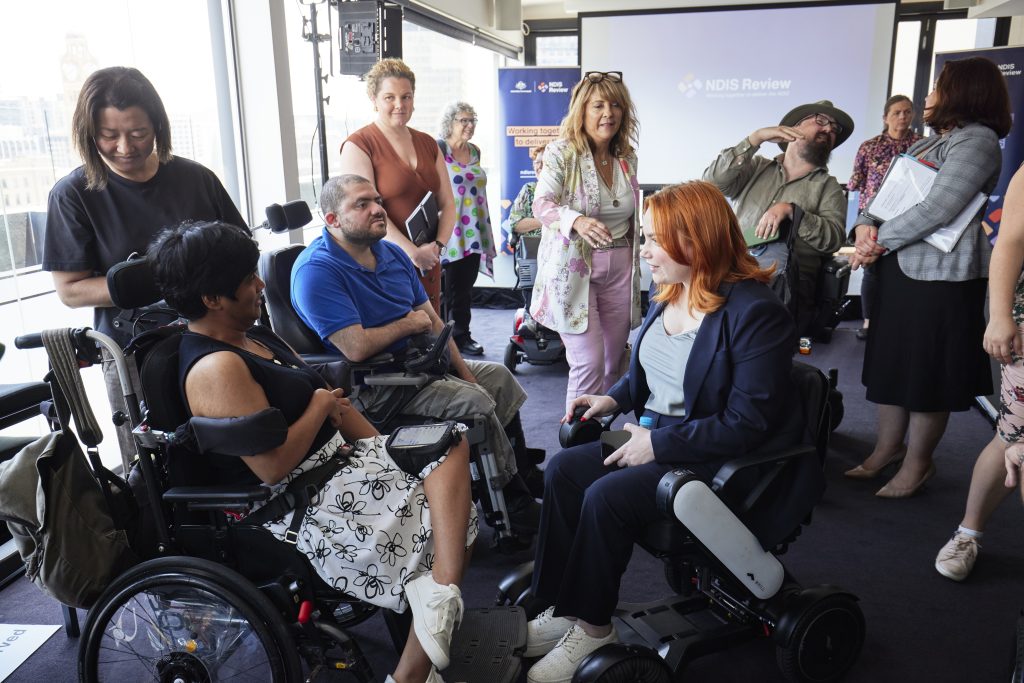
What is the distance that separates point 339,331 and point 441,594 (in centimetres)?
96

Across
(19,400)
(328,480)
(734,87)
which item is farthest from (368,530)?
(734,87)

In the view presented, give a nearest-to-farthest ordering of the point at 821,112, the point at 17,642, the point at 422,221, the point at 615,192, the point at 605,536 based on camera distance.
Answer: the point at 605,536 < the point at 17,642 < the point at 615,192 < the point at 821,112 < the point at 422,221

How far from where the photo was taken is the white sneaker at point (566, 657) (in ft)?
5.52

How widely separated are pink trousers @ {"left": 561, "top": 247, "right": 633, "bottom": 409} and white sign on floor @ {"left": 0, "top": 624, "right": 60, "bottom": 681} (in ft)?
5.68

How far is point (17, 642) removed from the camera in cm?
203

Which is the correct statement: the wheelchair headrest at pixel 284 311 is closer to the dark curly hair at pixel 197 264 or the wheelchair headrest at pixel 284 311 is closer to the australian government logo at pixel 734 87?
the dark curly hair at pixel 197 264

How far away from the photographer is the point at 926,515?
104 inches

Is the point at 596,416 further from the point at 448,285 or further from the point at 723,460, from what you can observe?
the point at 448,285

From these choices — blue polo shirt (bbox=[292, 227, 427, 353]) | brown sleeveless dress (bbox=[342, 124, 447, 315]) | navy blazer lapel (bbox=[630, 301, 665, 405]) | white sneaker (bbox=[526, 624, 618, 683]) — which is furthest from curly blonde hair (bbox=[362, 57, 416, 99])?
white sneaker (bbox=[526, 624, 618, 683])

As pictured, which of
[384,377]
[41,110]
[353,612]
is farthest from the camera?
[41,110]

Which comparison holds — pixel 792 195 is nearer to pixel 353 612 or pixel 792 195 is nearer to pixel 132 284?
pixel 353 612

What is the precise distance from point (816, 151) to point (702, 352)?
1664mm

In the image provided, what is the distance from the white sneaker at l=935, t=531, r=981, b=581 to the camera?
2.23 meters

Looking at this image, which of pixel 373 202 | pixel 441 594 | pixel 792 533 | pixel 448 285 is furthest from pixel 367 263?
pixel 448 285
